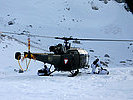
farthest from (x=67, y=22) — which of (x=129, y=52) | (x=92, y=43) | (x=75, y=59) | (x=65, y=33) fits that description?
(x=75, y=59)

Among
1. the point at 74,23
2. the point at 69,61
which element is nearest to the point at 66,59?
the point at 69,61

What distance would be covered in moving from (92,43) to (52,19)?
11.3 m

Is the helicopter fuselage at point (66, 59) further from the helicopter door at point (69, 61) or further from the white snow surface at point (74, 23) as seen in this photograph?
the white snow surface at point (74, 23)

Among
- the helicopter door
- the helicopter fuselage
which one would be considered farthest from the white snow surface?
the helicopter door

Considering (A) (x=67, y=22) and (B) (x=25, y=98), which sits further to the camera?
(A) (x=67, y=22)

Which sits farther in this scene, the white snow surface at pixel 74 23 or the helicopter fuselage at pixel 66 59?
the white snow surface at pixel 74 23

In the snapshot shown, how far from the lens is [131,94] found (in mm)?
7078

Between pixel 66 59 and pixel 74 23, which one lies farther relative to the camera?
pixel 74 23

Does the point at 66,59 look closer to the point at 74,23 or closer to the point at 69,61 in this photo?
the point at 69,61

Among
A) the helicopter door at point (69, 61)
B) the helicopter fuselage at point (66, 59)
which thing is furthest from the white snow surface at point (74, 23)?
the helicopter door at point (69, 61)

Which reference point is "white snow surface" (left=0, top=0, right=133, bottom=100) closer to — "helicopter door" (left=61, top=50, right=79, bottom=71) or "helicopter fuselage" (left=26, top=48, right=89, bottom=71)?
"helicopter fuselage" (left=26, top=48, right=89, bottom=71)

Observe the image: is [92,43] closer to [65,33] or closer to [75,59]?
[65,33]

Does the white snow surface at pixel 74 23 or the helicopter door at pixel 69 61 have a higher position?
the white snow surface at pixel 74 23

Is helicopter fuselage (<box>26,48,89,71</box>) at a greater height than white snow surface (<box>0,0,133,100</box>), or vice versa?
white snow surface (<box>0,0,133,100</box>)
